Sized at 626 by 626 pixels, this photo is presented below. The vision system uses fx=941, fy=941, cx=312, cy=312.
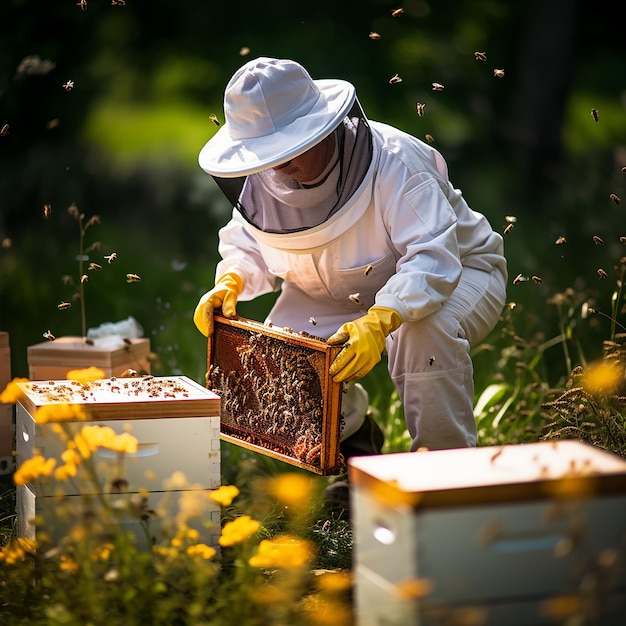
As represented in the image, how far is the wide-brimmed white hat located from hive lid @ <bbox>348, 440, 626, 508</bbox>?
1414 mm

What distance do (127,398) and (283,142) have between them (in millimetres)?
1054

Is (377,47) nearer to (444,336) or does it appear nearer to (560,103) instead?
(560,103)

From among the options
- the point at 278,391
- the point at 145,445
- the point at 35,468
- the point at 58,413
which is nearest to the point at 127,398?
the point at 145,445

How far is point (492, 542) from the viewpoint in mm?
1936

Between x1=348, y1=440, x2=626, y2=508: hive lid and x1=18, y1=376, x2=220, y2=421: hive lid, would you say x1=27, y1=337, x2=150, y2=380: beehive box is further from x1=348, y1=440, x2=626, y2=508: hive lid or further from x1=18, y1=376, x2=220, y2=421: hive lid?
x1=348, y1=440, x2=626, y2=508: hive lid

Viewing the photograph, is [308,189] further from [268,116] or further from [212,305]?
[212,305]

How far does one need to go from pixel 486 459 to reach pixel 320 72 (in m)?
7.69

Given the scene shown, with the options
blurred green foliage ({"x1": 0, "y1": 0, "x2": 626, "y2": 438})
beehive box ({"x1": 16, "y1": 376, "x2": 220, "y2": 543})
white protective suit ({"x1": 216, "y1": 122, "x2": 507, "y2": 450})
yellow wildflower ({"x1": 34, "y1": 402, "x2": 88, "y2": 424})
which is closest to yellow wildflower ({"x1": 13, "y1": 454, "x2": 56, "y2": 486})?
yellow wildflower ({"x1": 34, "y1": 402, "x2": 88, "y2": 424})

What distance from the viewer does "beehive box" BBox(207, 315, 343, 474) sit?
3.36 meters

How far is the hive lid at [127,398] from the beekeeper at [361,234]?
1.77ft

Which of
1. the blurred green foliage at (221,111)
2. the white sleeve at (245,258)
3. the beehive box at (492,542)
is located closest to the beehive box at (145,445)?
the beehive box at (492,542)

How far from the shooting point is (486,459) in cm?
222

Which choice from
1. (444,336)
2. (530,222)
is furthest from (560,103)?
(444,336)

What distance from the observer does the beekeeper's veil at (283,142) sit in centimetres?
333
